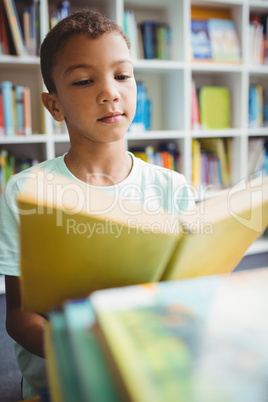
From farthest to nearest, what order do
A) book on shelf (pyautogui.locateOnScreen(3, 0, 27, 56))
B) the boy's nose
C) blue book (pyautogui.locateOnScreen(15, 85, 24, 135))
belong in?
blue book (pyautogui.locateOnScreen(15, 85, 24, 135))
book on shelf (pyautogui.locateOnScreen(3, 0, 27, 56))
the boy's nose

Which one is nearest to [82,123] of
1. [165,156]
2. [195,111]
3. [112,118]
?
[112,118]

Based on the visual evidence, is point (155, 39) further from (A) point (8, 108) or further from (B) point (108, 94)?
(B) point (108, 94)

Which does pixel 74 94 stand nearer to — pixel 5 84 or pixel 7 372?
pixel 7 372

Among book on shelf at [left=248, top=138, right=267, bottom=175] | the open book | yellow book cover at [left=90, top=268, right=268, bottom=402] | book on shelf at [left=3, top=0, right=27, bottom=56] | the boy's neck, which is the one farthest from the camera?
book on shelf at [left=248, top=138, right=267, bottom=175]

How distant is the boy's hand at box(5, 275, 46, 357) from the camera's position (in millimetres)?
638

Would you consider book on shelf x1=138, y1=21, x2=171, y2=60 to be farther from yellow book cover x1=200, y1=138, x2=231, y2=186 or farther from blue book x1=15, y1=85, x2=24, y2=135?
blue book x1=15, y1=85, x2=24, y2=135

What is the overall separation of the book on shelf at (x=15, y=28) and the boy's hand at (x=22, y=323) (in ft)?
5.74

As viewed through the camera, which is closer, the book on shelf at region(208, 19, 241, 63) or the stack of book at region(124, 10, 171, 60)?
the stack of book at region(124, 10, 171, 60)

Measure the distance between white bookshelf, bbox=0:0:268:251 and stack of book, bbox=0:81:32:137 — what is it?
2.5 inches

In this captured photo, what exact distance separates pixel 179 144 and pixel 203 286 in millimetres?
2292

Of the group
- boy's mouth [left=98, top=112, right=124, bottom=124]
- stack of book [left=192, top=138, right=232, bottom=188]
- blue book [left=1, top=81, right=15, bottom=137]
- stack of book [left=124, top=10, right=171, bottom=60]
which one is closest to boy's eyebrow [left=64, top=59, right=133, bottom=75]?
boy's mouth [left=98, top=112, right=124, bottom=124]

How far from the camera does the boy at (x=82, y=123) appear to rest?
0.74 meters

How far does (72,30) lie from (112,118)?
21 cm

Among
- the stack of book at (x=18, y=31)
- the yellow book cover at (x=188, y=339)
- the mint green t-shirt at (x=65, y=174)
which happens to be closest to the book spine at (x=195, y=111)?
the stack of book at (x=18, y=31)
